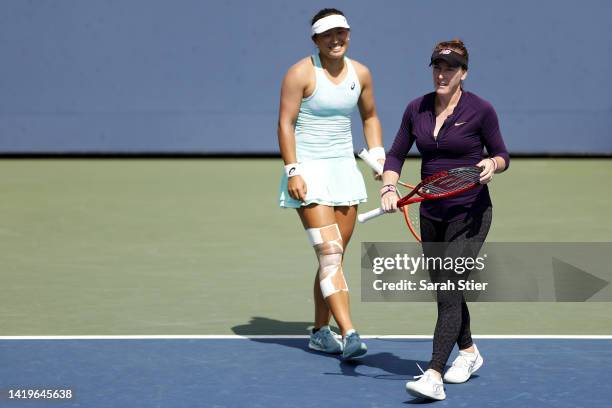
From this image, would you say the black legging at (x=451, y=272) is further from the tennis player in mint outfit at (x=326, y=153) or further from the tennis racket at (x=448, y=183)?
the tennis player in mint outfit at (x=326, y=153)

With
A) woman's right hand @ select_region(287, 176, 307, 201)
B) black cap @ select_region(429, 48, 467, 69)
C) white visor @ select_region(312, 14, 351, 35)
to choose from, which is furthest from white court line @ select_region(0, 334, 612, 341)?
black cap @ select_region(429, 48, 467, 69)

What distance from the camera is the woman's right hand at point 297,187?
21.9 feet

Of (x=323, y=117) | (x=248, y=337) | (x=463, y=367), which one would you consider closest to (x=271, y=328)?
(x=248, y=337)

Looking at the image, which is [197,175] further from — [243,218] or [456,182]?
[456,182]

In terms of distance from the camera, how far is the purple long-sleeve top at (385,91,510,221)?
6.01 m

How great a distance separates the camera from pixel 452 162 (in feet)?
19.9

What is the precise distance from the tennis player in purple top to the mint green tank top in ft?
2.42

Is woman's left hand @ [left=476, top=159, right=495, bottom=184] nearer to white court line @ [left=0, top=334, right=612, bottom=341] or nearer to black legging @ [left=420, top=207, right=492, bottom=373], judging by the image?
black legging @ [left=420, top=207, right=492, bottom=373]

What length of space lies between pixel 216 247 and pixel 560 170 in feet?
26.1

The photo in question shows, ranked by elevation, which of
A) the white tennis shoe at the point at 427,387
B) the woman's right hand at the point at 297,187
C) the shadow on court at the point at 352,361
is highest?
the woman's right hand at the point at 297,187

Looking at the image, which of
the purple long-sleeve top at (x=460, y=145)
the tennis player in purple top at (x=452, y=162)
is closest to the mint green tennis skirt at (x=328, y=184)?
the tennis player in purple top at (x=452, y=162)

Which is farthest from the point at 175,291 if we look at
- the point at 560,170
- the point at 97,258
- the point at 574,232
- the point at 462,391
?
the point at 560,170

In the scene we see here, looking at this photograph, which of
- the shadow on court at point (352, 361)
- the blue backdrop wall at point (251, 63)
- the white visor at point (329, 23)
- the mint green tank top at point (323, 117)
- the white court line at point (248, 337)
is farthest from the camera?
the blue backdrop wall at point (251, 63)

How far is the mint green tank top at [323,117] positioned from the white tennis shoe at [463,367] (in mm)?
1383
